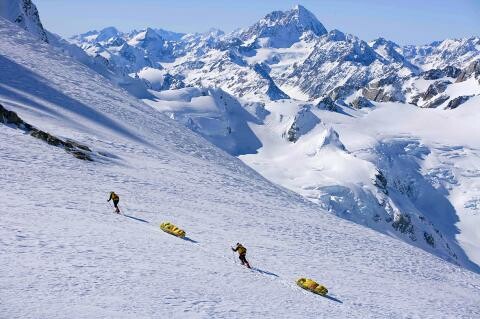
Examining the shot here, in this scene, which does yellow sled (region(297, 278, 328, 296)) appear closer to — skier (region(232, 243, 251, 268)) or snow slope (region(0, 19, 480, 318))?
snow slope (region(0, 19, 480, 318))

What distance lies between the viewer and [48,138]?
3975cm

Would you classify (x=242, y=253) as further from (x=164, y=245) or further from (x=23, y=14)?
(x=23, y=14)

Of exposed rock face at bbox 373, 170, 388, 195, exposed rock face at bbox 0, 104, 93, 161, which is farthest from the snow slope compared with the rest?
exposed rock face at bbox 373, 170, 388, 195

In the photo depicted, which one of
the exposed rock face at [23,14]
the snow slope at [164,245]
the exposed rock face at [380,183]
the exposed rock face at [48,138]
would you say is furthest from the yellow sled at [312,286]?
the exposed rock face at [380,183]

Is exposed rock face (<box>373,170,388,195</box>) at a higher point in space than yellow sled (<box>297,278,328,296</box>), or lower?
higher

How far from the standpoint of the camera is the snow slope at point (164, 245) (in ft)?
57.8

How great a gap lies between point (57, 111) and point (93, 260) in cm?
3743

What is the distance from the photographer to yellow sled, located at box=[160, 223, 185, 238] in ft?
88.3

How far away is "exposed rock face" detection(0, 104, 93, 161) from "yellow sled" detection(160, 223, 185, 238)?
1407cm

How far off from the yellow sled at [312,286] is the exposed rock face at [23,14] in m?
117

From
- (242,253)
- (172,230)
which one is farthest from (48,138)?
(242,253)

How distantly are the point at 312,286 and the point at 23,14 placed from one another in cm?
12409

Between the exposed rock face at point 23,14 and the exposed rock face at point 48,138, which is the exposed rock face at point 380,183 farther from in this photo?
the exposed rock face at point 48,138

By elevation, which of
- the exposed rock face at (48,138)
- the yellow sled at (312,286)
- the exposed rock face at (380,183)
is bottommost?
the yellow sled at (312,286)
